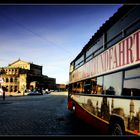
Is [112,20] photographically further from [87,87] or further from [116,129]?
[87,87]

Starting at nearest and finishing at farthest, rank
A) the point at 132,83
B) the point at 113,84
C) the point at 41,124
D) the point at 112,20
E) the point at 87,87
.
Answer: the point at 132,83
the point at 113,84
the point at 112,20
the point at 87,87
the point at 41,124

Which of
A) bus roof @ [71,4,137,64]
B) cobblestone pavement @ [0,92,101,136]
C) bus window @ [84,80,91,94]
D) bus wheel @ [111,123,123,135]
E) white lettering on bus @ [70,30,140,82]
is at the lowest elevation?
cobblestone pavement @ [0,92,101,136]

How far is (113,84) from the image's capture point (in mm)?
7492

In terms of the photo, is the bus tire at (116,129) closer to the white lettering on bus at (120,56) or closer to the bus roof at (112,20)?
Result: the white lettering on bus at (120,56)

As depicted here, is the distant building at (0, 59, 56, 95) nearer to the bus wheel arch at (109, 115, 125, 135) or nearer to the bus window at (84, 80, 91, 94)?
the bus window at (84, 80, 91, 94)

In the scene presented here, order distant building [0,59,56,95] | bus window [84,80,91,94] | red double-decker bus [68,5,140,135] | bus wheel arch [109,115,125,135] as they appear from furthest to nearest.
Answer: distant building [0,59,56,95] → bus window [84,80,91,94] → bus wheel arch [109,115,125,135] → red double-decker bus [68,5,140,135]

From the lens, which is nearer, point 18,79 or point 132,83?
point 132,83

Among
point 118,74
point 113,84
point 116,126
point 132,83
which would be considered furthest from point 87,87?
point 132,83

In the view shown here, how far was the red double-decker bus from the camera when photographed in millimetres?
6086

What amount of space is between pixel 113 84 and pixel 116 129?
1191 mm

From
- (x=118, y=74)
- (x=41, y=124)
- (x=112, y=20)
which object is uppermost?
(x=112, y=20)

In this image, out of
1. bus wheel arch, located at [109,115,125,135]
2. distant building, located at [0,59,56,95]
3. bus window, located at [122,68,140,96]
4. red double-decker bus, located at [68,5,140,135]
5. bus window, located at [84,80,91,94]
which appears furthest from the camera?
distant building, located at [0,59,56,95]

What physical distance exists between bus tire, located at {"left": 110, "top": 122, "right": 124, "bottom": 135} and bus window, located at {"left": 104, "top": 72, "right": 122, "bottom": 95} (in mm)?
827

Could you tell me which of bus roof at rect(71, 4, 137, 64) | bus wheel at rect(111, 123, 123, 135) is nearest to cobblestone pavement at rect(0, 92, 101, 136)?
bus wheel at rect(111, 123, 123, 135)
